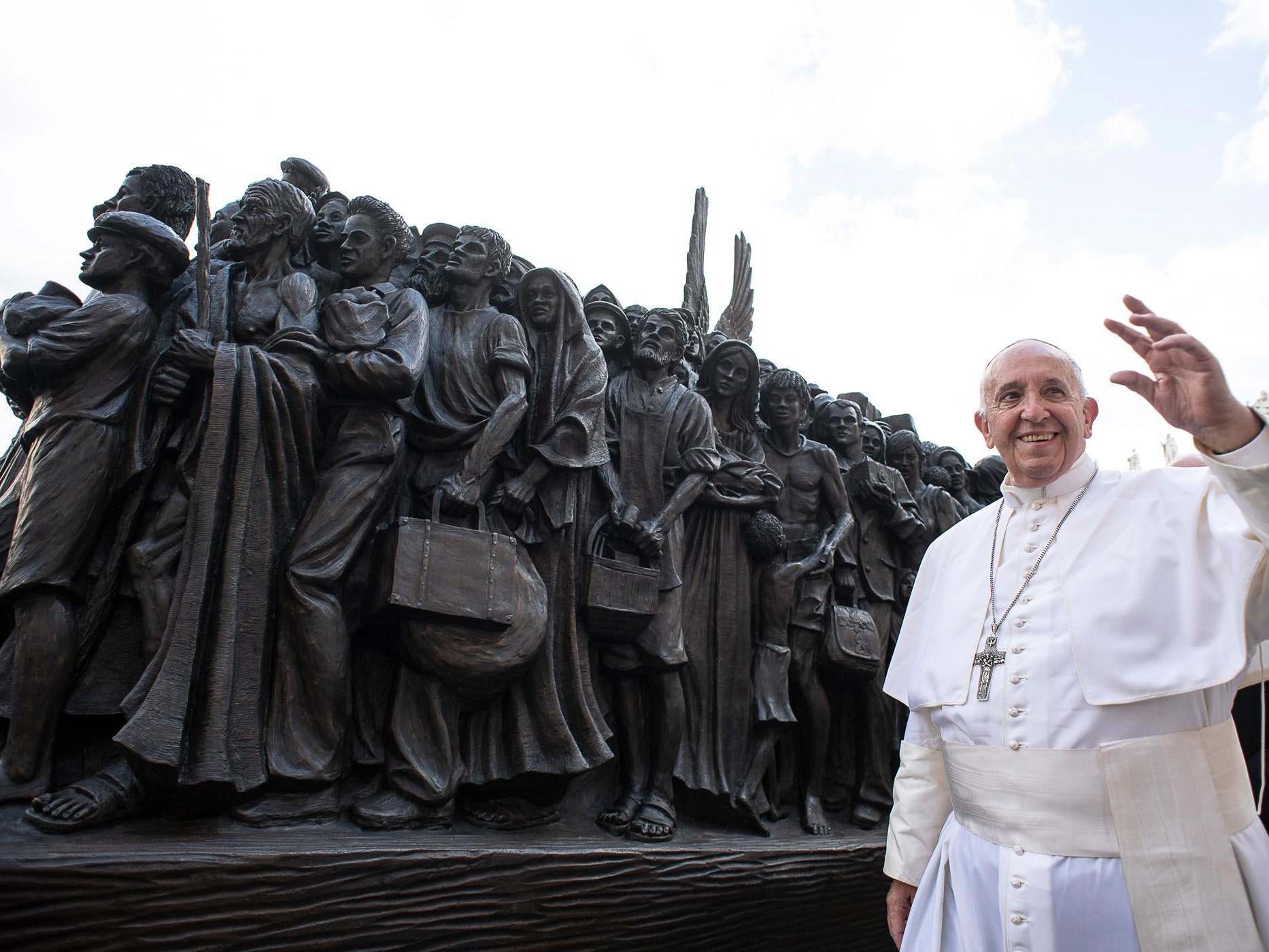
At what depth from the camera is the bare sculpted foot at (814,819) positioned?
5.77 m

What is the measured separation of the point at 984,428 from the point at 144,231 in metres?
4.00

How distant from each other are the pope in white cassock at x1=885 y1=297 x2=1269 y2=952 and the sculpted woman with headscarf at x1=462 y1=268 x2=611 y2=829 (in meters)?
2.12

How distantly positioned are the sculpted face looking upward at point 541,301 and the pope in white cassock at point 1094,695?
3.04 metres

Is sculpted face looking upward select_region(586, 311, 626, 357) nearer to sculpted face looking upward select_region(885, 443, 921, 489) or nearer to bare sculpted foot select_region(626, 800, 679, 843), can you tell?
bare sculpted foot select_region(626, 800, 679, 843)

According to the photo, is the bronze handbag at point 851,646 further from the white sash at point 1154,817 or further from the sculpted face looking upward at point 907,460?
the white sash at point 1154,817

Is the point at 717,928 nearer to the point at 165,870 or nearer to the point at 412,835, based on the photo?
the point at 412,835

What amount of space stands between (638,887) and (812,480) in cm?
312

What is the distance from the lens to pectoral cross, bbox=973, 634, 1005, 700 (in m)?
2.78

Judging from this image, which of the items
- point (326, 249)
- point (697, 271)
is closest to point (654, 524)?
point (326, 249)

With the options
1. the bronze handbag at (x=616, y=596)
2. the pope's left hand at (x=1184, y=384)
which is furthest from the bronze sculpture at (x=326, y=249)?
the pope's left hand at (x=1184, y=384)

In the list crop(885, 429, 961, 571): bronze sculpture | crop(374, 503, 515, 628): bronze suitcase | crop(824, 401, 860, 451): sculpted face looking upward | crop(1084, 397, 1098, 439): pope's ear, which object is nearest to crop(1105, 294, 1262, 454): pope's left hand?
crop(1084, 397, 1098, 439): pope's ear

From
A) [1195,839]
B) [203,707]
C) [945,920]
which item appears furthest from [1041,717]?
[203,707]

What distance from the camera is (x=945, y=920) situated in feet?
8.89

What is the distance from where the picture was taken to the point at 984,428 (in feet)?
10.2
